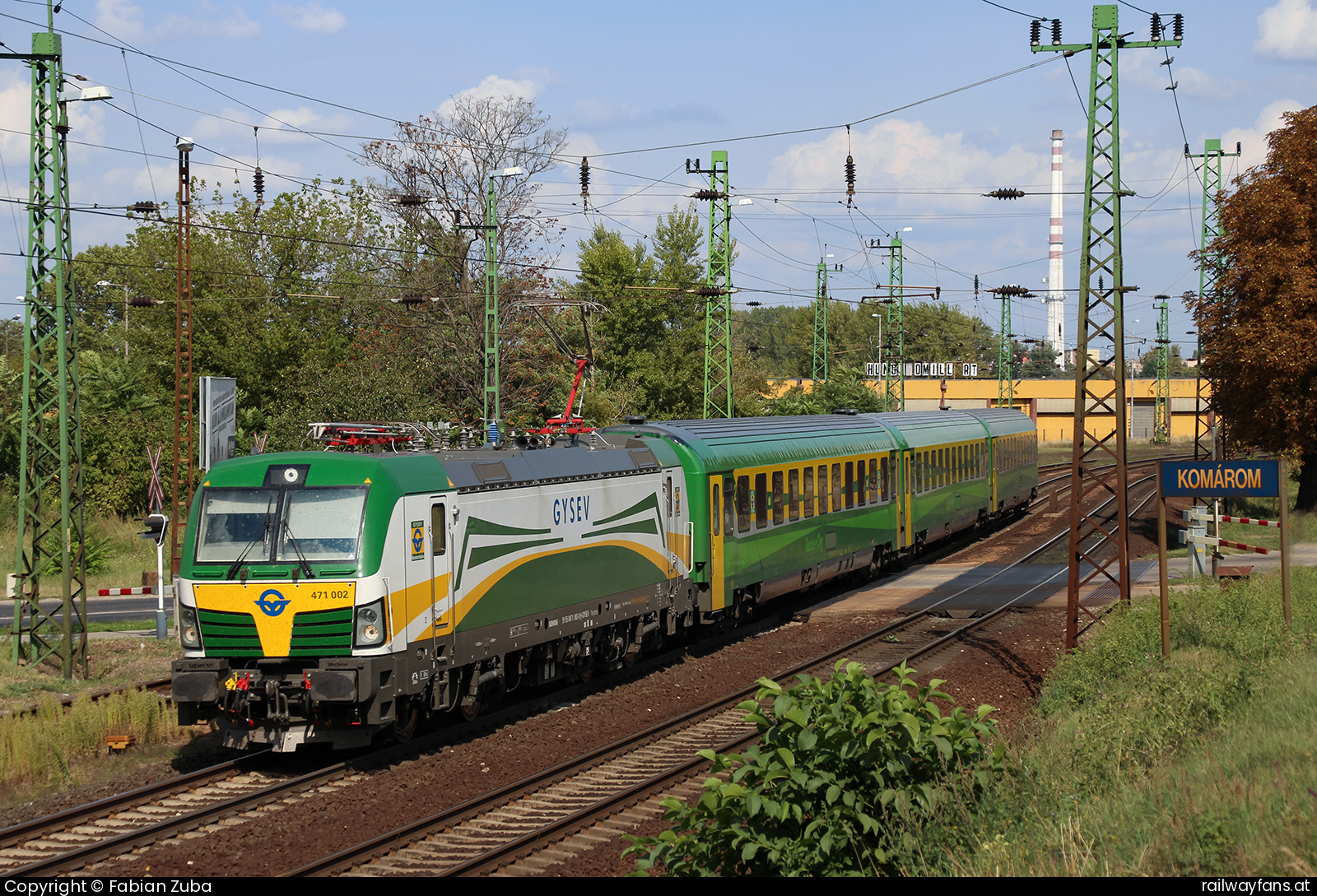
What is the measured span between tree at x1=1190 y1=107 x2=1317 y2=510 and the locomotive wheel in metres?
24.9

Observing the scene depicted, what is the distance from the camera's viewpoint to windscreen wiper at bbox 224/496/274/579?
11.6m

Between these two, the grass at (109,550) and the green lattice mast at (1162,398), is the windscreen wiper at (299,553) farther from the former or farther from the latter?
the green lattice mast at (1162,398)

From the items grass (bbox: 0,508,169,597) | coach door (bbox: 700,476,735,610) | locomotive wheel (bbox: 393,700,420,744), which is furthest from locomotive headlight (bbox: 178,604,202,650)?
grass (bbox: 0,508,169,597)

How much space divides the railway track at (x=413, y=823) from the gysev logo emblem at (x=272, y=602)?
65.3 inches

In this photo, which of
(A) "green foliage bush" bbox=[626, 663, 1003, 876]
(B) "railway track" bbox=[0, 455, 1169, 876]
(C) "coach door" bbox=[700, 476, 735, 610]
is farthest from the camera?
(C) "coach door" bbox=[700, 476, 735, 610]

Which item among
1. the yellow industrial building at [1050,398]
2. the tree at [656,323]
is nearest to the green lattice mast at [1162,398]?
the yellow industrial building at [1050,398]

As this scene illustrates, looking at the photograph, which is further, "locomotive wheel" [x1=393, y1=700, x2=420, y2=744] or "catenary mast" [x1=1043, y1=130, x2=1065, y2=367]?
"catenary mast" [x1=1043, y1=130, x2=1065, y2=367]

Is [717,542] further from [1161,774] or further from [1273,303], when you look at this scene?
[1273,303]

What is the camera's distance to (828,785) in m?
7.39

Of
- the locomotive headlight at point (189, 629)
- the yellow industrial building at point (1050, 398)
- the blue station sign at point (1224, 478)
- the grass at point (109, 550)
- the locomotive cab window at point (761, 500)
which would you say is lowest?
the grass at point (109, 550)

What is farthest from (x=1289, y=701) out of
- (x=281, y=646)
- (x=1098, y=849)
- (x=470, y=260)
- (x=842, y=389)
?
(x=842, y=389)

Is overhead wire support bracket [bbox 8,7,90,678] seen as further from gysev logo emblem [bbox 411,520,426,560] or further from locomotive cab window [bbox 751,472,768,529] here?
locomotive cab window [bbox 751,472,768,529]

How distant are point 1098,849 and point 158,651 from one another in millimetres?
16664

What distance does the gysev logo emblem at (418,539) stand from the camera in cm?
1195
